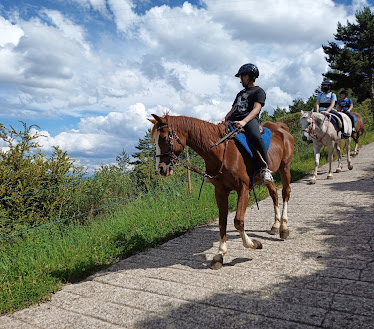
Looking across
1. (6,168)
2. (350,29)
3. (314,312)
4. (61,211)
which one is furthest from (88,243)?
(350,29)

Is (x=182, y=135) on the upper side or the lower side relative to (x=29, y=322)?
upper

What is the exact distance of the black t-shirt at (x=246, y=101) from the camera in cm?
468

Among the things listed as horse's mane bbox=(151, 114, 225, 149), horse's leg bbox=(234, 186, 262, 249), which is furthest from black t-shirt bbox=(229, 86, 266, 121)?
horse's leg bbox=(234, 186, 262, 249)

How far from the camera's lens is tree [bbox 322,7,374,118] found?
28.7 meters

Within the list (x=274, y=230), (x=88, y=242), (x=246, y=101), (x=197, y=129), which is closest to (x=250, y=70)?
(x=246, y=101)

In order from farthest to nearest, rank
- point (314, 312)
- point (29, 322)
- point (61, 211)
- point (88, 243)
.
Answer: point (61, 211) → point (88, 243) → point (29, 322) → point (314, 312)

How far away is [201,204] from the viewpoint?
762 centimetres

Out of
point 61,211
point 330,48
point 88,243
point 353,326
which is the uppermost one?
point 330,48

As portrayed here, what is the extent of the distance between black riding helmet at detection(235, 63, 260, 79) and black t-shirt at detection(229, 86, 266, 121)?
184 millimetres

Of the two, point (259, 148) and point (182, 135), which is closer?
point (182, 135)

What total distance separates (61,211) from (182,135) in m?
3.95

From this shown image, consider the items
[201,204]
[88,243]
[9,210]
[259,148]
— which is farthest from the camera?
[201,204]

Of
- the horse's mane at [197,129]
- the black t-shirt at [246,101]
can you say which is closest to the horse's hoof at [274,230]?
the black t-shirt at [246,101]

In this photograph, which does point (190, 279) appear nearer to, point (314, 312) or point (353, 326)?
point (314, 312)
